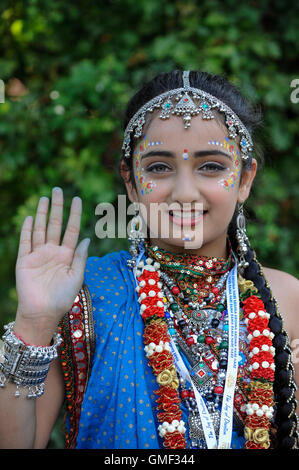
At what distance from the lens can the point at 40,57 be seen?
13.0 ft

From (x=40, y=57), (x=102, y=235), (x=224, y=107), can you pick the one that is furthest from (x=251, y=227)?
(x=40, y=57)

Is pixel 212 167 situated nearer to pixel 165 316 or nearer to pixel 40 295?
pixel 165 316

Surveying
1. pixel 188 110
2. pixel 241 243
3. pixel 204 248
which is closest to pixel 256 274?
pixel 241 243

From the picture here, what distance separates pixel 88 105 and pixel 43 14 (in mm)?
840

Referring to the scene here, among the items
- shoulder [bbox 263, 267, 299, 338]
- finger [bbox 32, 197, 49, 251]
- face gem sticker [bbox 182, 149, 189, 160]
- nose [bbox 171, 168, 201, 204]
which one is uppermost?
face gem sticker [bbox 182, 149, 189, 160]

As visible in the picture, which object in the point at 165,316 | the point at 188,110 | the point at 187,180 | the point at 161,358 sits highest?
the point at 188,110

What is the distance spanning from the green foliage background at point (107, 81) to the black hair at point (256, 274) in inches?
52.3

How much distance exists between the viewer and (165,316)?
2021 millimetres

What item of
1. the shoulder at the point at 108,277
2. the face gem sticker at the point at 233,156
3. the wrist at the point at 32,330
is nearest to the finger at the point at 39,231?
the wrist at the point at 32,330

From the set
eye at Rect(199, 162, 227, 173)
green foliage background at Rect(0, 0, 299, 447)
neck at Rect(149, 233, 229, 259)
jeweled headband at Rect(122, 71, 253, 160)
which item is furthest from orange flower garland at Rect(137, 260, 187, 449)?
green foliage background at Rect(0, 0, 299, 447)

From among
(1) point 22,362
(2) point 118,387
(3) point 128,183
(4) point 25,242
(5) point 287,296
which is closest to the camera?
(1) point 22,362

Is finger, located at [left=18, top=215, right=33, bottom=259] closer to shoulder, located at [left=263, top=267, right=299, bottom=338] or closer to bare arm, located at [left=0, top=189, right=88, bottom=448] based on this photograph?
bare arm, located at [left=0, top=189, right=88, bottom=448]

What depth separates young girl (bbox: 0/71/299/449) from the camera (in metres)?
1.71

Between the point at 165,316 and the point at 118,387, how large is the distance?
1.17 feet
